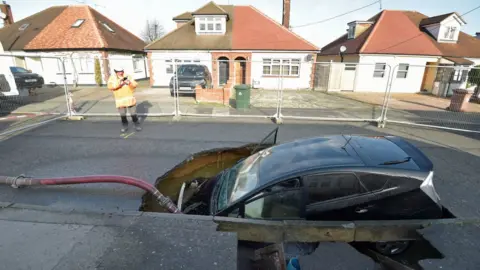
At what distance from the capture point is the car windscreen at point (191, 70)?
1402 cm

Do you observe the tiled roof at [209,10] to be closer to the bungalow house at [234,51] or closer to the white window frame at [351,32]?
the bungalow house at [234,51]

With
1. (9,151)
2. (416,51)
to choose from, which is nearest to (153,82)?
(9,151)

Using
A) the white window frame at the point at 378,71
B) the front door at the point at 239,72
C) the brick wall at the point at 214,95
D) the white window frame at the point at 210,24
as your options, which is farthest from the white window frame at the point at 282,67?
the brick wall at the point at 214,95

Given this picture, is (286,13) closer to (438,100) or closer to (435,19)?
(435,19)

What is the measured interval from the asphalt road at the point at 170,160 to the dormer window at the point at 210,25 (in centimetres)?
1275

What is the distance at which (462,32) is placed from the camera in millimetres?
21406

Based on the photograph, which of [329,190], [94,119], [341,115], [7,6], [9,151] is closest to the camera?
[329,190]

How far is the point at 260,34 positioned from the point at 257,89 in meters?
4.54

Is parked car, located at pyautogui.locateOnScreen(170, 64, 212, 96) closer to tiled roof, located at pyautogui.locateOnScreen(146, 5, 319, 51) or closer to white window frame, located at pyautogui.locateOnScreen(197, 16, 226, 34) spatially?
tiled roof, located at pyautogui.locateOnScreen(146, 5, 319, 51)

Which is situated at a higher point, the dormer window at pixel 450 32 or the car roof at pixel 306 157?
the dormer window at pixel 450 32

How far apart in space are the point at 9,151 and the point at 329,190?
24.4 feet

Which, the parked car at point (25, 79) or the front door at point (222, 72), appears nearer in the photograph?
the parked car at point (25, 79)

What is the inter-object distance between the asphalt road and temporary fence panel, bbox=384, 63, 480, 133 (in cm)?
196

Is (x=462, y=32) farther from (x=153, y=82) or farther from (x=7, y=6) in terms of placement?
(x=7, y=6)
